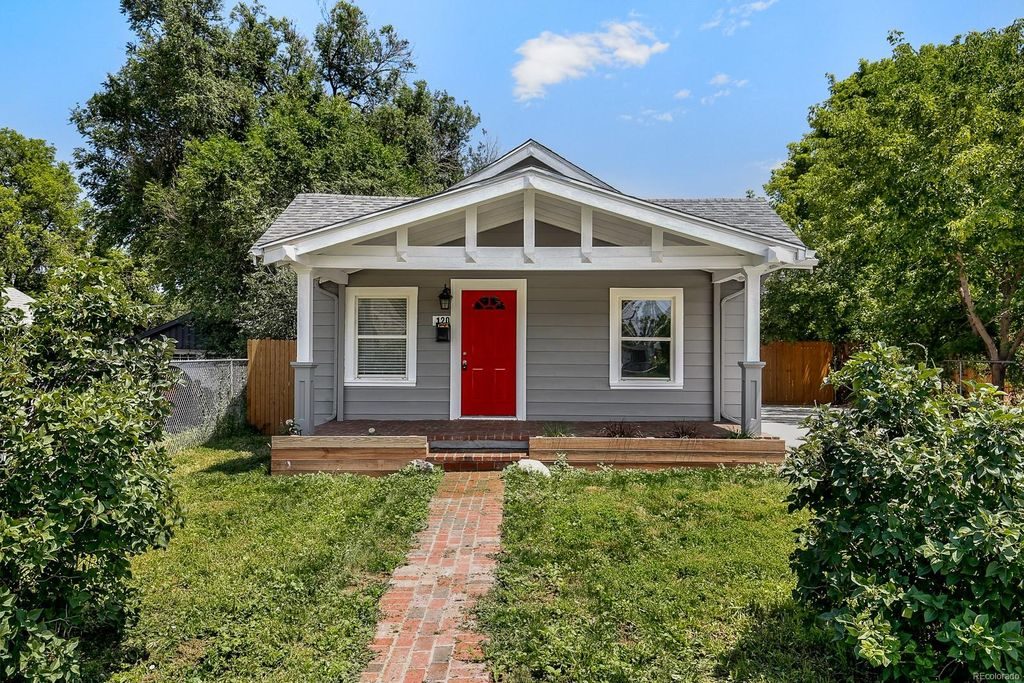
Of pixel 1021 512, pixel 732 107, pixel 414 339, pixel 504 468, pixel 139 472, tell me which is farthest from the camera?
pixel 732 107

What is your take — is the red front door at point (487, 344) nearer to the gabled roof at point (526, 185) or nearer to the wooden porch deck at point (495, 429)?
the wooden porch deck at point (495, 429)

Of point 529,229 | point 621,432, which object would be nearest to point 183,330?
point 529,229

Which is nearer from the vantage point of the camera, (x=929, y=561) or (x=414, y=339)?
(x=929, y=561)

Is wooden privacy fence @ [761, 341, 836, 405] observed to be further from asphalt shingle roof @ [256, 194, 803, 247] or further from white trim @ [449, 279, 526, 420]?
white trim @ [449, 279, 526, 420]

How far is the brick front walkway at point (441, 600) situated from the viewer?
2.91 metres

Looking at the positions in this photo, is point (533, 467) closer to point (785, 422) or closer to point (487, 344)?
point (487, 344)

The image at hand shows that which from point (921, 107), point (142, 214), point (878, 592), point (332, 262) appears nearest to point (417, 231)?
point (332, 262)

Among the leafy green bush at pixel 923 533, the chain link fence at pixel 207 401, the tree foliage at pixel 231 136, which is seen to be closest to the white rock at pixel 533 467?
the leafy green bush at pixel 923 533

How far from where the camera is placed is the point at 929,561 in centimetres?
238

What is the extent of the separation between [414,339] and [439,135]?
1782cm

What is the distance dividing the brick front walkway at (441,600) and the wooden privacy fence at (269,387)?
6.36m

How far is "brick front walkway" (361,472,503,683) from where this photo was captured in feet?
9.56

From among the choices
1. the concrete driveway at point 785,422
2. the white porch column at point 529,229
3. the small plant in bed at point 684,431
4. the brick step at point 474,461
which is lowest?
the brick step at point 474,461

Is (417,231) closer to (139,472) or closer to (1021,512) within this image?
(139,472)
